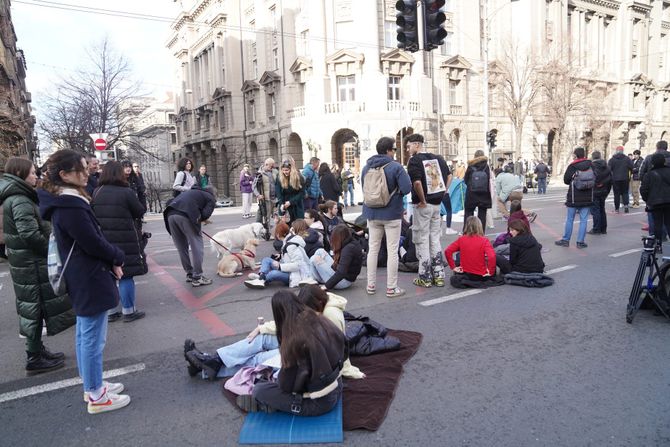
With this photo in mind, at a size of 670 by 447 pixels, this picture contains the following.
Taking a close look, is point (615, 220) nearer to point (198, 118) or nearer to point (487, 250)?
point (487, 250)

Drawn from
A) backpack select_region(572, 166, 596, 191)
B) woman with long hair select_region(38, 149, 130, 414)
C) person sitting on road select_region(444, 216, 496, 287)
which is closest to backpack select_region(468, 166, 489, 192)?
backpack select_region(572, 166, 596, 191)

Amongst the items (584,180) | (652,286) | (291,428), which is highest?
(584,180)

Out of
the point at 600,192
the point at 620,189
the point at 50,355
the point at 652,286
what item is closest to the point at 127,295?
the point at 50,355

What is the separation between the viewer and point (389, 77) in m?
32.8

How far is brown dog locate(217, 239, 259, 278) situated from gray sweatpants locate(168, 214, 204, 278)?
63 centimetres

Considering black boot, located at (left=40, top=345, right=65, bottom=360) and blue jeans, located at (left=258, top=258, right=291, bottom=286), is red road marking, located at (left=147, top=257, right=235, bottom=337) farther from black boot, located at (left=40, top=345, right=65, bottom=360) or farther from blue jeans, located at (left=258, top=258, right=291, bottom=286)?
black boot, located at (left=40, top=345, right=65, bottom=360)

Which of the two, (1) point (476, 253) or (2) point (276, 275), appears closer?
(1) point (476, 253)

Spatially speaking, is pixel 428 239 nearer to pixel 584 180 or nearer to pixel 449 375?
pixel 449 375

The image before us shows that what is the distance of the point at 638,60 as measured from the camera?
53.0 meters

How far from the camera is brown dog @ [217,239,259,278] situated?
27.2 ft

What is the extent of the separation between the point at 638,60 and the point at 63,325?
206 feet

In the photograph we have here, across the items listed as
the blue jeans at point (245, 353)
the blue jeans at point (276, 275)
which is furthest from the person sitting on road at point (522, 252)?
the blue jeans at point (245, 353)

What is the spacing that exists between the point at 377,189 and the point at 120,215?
10.3 ft

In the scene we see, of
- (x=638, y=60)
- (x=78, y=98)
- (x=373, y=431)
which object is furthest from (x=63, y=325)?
(x=638, y=60)
